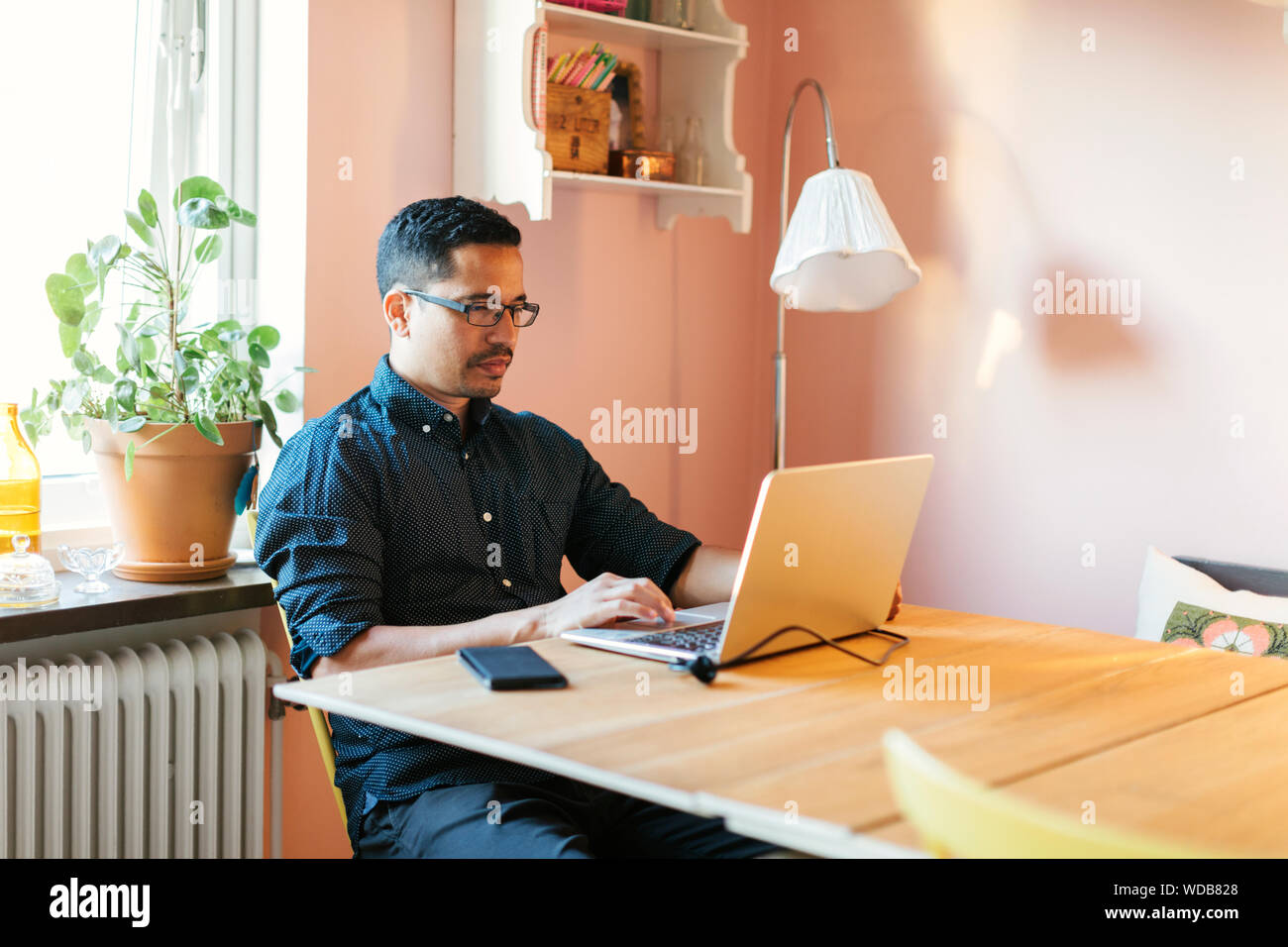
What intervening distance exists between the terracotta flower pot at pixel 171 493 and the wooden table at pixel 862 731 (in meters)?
0.81

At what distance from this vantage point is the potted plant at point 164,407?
6.69ft

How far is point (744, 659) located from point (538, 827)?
0.32 m

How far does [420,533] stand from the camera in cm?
191

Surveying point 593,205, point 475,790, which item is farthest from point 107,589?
point 593,205

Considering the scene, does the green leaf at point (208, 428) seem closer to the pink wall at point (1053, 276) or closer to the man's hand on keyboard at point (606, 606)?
the man's hand on keyboard at point (606, 606)

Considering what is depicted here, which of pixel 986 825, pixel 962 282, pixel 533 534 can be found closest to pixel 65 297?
pixel 533 534

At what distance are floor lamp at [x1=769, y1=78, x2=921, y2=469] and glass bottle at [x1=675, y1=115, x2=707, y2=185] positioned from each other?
0.62ft

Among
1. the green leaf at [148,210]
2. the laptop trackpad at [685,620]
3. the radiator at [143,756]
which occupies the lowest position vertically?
the radiator at [143,756]

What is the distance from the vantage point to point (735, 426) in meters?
3.38

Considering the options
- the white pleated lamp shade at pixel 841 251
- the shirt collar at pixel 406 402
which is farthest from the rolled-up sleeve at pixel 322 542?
the white pleated lamp shade at pixel 841 251

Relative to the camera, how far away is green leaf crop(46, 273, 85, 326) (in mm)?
2010

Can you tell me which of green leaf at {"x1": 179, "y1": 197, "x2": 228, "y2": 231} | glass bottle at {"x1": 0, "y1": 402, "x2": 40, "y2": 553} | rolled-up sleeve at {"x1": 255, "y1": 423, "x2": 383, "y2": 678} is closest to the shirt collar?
rolled-up sleeve at {"x1": 255, "y1": 423, "x2": 383, "y2": 678}

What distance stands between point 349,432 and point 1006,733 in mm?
1068

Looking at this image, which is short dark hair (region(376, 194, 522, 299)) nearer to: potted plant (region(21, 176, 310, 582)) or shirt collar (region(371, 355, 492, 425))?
shirt collar (region(371, 355, 492, 425))
